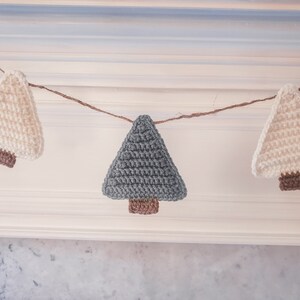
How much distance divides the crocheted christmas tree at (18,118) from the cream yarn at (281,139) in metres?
0.44

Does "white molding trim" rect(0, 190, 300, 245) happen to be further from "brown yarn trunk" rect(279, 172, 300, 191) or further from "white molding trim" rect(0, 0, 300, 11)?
"white molding trim" rect(0, 0, 300, 11)

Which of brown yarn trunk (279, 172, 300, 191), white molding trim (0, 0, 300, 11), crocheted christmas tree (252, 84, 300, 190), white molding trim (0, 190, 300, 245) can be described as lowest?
white molding trim (0, 190, 300, 245)

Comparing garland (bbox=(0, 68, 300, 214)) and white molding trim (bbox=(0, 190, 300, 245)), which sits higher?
garland (bbox=(0, 68, 300, 214))

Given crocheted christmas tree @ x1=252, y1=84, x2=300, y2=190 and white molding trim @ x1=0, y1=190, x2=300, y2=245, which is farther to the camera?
white molding trim @ x1=0, y1=190, x2=300, y2=245

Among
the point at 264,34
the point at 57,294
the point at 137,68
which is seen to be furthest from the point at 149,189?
the point at 57,294

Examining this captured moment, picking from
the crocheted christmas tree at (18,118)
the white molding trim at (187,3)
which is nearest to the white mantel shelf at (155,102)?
the white molding trim at (187,3)

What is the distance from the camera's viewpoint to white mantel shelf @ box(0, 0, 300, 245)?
3.45 ft

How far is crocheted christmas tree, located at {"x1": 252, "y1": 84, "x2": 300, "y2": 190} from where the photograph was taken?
987 millimetres

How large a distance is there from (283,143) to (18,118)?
52 centimetres

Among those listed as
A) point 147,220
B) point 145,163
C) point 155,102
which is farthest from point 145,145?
point 147,220

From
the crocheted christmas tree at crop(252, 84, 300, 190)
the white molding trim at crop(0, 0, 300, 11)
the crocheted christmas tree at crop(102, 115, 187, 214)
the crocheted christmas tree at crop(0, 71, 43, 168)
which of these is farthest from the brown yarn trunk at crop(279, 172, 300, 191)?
the crocheted christmas tree at crop(0, 71, 43, 168)

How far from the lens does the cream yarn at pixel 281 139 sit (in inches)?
38.8

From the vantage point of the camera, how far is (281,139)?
3.29 ft

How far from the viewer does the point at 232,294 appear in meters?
1.32
